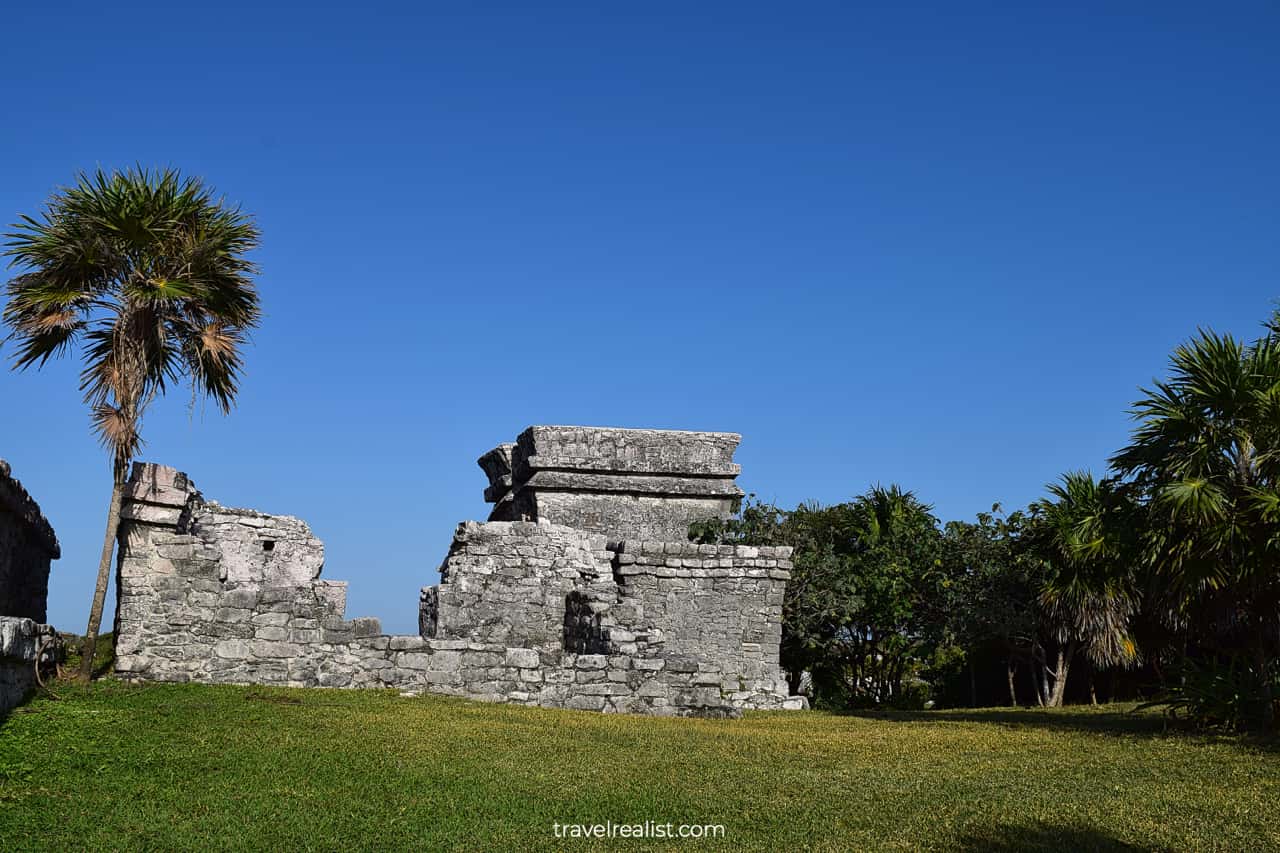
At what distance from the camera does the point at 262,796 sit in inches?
293

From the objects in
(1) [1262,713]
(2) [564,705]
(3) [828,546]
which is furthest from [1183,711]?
(3) [828,546]

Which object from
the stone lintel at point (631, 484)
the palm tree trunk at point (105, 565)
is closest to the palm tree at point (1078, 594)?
the stone lintel at point (631, 484)

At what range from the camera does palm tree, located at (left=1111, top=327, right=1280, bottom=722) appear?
11.2m

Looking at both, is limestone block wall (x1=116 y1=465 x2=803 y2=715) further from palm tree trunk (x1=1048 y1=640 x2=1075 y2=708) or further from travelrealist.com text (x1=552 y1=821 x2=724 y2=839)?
palm tree trunk (x1=1048 y1=640 x2=1075 y2=708)

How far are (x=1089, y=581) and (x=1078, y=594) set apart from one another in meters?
0.42

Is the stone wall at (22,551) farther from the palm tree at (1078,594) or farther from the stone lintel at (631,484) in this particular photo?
the palm tree at (1078,594)

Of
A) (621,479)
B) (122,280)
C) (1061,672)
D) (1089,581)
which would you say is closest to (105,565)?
(122,280)

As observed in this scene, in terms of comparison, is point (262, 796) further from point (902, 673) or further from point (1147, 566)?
point (902, 673)

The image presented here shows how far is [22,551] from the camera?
627 inches

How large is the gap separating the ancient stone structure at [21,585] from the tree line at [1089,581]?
10.7 meters

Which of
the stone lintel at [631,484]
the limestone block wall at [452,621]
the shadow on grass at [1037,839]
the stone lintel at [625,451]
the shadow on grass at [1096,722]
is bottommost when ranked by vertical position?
the shadow on grass at [1037,839]

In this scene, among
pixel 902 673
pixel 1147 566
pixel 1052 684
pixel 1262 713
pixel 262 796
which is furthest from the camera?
pixel 902 673

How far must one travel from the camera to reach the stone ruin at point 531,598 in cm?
1270

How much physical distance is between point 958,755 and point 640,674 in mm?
4145
